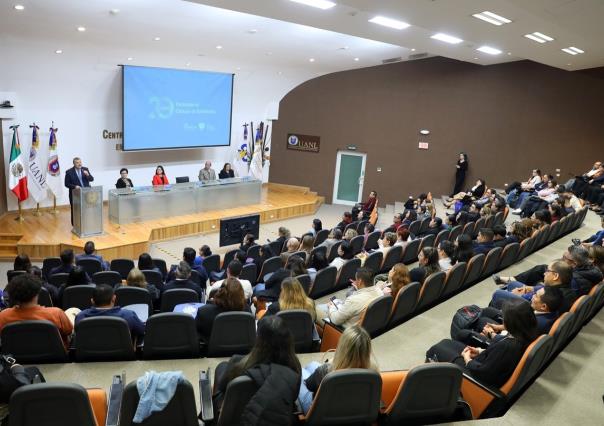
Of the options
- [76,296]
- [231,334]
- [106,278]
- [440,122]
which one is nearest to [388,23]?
[106,278]

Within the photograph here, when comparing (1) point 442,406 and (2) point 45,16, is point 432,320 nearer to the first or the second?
(1) point 442,406

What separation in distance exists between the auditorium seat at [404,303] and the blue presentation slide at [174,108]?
8.25 metres

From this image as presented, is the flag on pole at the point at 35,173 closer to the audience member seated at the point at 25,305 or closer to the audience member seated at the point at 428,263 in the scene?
the audience member seated at the point at 25,305

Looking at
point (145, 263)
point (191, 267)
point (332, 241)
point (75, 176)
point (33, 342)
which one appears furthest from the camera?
point (75, 176)

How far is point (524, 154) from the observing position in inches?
497

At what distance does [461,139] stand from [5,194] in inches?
450

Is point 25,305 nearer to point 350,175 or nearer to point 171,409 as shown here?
point 171,409

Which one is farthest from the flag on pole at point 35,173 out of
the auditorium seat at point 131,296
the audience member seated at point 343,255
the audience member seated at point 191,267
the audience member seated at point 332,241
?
the audience member seated at point 343,255

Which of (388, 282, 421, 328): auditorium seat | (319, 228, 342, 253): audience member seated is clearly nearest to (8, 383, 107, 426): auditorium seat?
(388, 282, 421, 328): auditorium seat

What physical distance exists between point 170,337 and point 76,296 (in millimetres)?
1656

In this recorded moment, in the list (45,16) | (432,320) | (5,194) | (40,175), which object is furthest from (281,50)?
(432,320)

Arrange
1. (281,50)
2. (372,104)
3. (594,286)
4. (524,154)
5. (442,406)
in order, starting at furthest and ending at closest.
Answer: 1. (372,104)
2. (524,154)
3. (281,50)
4. (594,286)
5. (442,406)

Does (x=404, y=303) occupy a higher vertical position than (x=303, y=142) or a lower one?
lower

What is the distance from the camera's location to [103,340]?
3275mm
